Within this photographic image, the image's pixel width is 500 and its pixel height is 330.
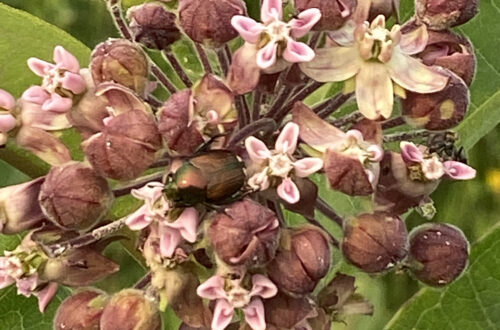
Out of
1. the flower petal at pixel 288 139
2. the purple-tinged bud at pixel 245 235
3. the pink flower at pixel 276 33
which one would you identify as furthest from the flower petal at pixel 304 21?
the purple-tinged bud at pixel 245 235

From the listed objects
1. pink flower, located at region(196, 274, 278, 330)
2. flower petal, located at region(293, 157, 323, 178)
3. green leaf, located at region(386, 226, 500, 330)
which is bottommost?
green leaf, located at region(386, 226, 500, 330)

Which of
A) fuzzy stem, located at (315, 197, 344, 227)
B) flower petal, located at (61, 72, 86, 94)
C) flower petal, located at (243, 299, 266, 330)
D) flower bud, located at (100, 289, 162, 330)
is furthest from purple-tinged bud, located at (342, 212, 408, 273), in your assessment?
flower petal, located at (61, 72, 86, 94)

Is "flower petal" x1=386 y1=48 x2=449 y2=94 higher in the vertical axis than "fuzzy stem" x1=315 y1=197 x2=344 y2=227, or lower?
higher

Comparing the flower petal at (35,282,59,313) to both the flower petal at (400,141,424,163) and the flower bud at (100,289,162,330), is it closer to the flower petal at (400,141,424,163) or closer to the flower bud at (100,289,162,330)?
the flower bud at (100,289,162,330)

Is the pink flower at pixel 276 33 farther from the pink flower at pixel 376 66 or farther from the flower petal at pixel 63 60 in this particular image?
the flower petal at pixel 63 60

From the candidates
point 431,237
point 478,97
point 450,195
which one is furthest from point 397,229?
point 450,195

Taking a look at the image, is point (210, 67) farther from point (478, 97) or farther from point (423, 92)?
point (478, 97)

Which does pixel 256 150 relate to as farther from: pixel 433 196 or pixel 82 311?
pixel 433 196
